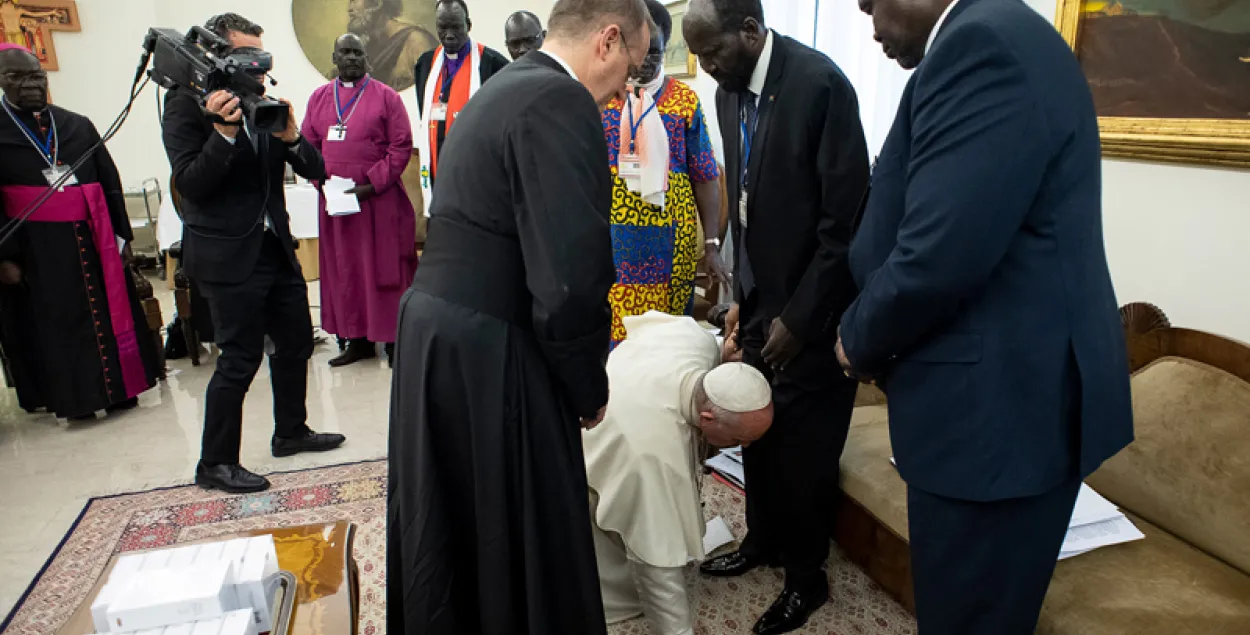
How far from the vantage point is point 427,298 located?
4.80 ft

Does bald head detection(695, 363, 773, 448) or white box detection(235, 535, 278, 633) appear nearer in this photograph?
white box detection(235, 535, 278, 633)

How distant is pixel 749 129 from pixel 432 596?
138 cm

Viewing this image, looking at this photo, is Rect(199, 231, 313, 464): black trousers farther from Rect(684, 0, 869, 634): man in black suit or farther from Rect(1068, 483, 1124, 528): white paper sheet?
Rect(1068, 483, 1124, 528): white paper sheet

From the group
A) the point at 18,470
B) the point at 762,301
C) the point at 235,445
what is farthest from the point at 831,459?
the point at 18,470

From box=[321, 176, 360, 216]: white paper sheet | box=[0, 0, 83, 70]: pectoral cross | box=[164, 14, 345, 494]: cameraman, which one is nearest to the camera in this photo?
box=[164, 14, 345, 494]: cameraman

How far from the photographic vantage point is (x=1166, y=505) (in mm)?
1861

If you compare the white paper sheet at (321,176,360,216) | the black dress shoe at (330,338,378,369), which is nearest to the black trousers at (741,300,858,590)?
the white paper sheet at (321,176,360,216)

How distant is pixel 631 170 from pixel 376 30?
500 cm

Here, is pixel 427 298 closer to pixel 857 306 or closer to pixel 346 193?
pixel 857 306

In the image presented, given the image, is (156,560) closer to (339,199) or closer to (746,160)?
(746,160)

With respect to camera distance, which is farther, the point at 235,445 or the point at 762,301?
the point at 235,445

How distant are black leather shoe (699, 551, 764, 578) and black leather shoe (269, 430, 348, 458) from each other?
1825mm

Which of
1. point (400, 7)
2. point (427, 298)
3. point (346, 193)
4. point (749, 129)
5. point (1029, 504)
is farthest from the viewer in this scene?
point (400, 7)

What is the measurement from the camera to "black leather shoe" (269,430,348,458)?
10.6ft
